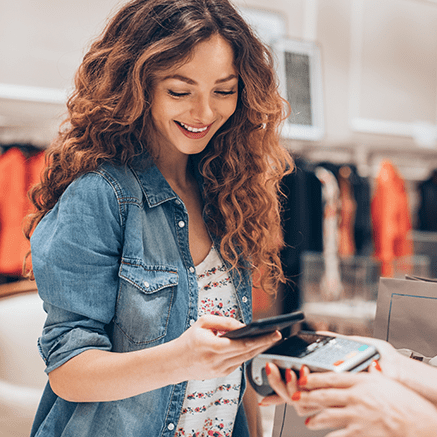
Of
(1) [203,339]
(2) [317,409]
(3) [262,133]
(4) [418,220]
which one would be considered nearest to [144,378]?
(1) [203,339]

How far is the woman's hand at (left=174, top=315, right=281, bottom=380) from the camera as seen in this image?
67 cm

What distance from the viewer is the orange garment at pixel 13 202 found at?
2.93 metres

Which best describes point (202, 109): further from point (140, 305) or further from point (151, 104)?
point (140, 305)

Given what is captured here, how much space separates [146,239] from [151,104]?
27 centimetres

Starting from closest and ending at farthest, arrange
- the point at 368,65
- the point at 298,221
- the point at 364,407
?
1. the point at 364,407
2. the point at 298,221
3. the point at 368,65

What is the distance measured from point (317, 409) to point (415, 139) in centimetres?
380

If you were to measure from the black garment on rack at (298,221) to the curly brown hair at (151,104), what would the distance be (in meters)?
1.98

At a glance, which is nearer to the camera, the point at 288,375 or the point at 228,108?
the point at 288,375

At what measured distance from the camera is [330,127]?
12.4 ft

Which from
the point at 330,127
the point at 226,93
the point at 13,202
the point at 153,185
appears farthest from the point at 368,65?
the point at 153,185

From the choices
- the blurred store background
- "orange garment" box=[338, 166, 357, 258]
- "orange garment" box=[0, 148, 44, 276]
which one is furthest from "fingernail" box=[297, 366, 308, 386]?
"orange garment" box=[338, 166, 357, 258]

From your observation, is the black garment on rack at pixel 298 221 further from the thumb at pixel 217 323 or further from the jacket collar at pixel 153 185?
the thumb at pixel 217 323

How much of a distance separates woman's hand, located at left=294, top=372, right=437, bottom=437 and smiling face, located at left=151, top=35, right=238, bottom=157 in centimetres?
52

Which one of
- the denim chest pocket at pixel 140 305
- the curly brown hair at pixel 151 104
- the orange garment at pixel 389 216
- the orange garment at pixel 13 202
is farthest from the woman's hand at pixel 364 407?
the orange garment at pixel 389 216
